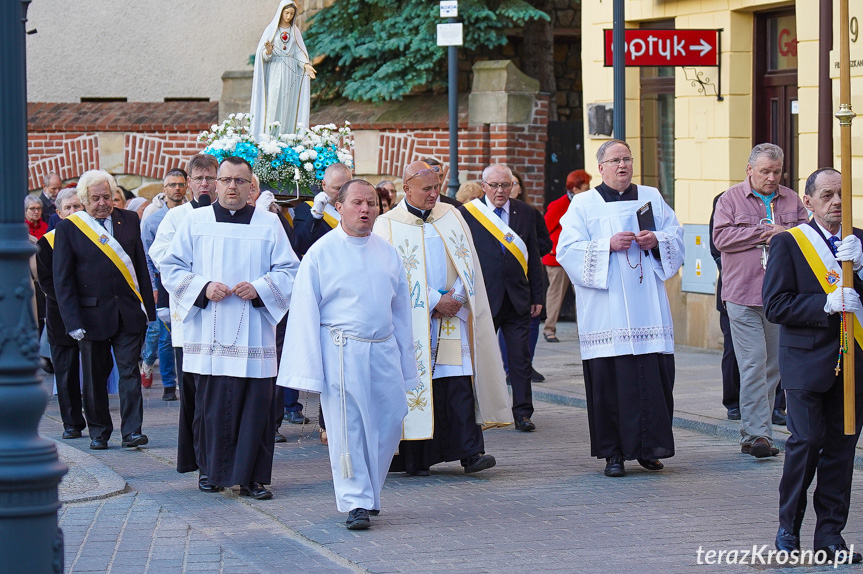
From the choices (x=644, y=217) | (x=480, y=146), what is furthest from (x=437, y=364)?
(x=480, y=146)

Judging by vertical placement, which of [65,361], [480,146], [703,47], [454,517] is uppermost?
[703,47]

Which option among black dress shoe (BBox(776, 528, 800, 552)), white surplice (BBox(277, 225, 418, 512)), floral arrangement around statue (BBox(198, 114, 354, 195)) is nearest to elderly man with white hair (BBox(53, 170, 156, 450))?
floral arrangement around statue (BBox(198, 114, 354, 195))

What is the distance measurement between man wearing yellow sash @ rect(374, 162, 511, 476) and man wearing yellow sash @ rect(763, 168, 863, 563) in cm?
276

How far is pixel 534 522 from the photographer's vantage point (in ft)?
24.3

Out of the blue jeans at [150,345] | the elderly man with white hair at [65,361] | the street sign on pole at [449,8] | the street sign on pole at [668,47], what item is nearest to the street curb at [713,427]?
the street sign on pole at [668,47]

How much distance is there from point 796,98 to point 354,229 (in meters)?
8.20

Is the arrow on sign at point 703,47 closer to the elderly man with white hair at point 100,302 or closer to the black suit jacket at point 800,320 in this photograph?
the elderly man with white hair at point 100,302

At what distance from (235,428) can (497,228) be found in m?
3.61

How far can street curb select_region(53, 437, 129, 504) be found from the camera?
7922 millimetres

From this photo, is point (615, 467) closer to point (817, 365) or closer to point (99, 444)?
point (817, 365)

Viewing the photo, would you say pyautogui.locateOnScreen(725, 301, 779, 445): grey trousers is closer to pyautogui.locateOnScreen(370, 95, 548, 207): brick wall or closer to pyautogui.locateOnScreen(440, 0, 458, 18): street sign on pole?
pyautogui.locateOnScreen(440, 0, 458, 18): street sign on pole

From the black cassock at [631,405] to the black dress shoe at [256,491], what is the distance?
210cm

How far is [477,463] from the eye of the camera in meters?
8.88

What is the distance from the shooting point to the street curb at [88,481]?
792 centimetres
